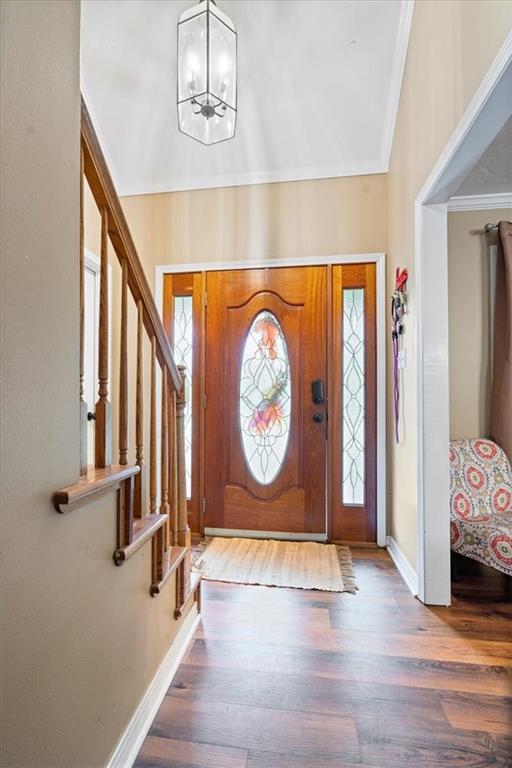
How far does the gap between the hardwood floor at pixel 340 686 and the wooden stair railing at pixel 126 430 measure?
0.32 metres

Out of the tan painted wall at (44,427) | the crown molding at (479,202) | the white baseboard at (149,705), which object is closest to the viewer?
the tan painted wall at (44,427)

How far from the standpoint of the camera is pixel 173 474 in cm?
171

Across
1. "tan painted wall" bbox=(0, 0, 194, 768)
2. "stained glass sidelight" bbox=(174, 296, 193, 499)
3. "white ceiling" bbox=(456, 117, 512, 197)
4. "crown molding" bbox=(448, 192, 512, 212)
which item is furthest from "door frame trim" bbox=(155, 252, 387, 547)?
"tan painted wall" bbox=(0, 0, 194, 768)

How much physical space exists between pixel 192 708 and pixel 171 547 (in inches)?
A: 21.6

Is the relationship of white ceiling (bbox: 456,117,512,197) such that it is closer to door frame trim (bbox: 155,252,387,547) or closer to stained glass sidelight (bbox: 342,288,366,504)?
door frame trim (bbox: 155,252,387,547)

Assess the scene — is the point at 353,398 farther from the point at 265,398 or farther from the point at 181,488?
the point at 181,488

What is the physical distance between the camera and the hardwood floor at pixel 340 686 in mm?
1196

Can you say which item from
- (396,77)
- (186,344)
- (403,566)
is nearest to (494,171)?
(396,77)

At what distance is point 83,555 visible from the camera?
95cm

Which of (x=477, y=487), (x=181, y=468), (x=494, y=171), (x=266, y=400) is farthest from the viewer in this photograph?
(x=266, y=400)

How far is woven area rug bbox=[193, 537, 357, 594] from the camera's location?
226cm

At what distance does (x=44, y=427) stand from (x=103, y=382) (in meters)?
0.32

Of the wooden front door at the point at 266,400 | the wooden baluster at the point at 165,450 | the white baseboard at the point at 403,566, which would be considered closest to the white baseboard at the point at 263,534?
the wooden front door at the point at 266,400

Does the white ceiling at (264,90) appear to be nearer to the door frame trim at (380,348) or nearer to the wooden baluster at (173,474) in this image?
the door frame trim at (380,348)
